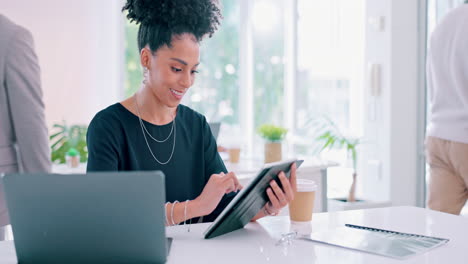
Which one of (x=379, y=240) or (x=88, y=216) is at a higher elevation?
(x=88, y=216)

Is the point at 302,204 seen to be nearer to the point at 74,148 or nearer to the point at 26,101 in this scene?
the point at 26,101

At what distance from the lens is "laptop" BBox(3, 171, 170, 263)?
102cm

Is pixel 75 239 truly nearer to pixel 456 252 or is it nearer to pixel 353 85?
pixel 456 252

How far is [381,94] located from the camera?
4.45m

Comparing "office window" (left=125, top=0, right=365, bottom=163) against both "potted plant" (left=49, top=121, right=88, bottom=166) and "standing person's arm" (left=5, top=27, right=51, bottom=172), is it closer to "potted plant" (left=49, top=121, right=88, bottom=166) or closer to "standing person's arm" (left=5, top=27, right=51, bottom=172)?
"potted plant" (left=49, top=121, right=88, bottom=166)

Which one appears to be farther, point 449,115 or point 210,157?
point 449,115

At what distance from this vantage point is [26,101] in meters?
2.09

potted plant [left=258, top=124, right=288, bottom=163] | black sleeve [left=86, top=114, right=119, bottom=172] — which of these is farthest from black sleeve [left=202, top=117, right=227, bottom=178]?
potted plant [left=258, top=124, right=288, bottom=163]

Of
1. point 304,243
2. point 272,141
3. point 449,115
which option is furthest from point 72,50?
point 304,243

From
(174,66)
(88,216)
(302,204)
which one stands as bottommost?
(302,204)

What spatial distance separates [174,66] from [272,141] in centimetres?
139

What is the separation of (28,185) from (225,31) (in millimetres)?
5427

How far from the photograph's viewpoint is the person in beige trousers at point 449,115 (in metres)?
2.59

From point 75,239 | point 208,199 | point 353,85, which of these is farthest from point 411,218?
point 353,85
